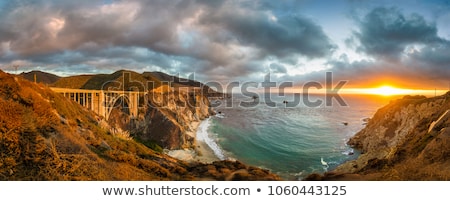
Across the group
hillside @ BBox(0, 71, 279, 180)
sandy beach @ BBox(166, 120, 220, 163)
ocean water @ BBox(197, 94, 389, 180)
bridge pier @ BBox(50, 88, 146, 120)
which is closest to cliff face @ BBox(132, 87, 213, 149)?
sandy beach @ BBox(166, 120, 220, 163)

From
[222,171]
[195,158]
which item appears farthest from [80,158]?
[195,158]

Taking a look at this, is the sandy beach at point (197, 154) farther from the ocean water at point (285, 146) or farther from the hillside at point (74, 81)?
the hillside at point (74, 81)

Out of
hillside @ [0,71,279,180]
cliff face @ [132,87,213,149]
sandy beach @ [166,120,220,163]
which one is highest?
hillside @ [0,71,279,180]

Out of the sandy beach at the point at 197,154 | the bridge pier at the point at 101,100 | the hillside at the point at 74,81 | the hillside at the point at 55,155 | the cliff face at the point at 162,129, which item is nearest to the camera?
the hillside at the point at 55,155

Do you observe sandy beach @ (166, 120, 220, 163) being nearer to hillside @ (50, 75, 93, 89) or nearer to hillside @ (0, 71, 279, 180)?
hillside @ (0, 71, 279, 180)

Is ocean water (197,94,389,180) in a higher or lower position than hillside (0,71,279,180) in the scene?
lower

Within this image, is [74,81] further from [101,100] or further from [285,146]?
[285,146]

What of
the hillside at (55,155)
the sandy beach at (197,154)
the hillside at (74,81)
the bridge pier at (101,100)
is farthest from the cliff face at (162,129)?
the hillside at (74,81)

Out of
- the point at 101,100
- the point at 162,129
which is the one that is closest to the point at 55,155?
the point at 101,100
